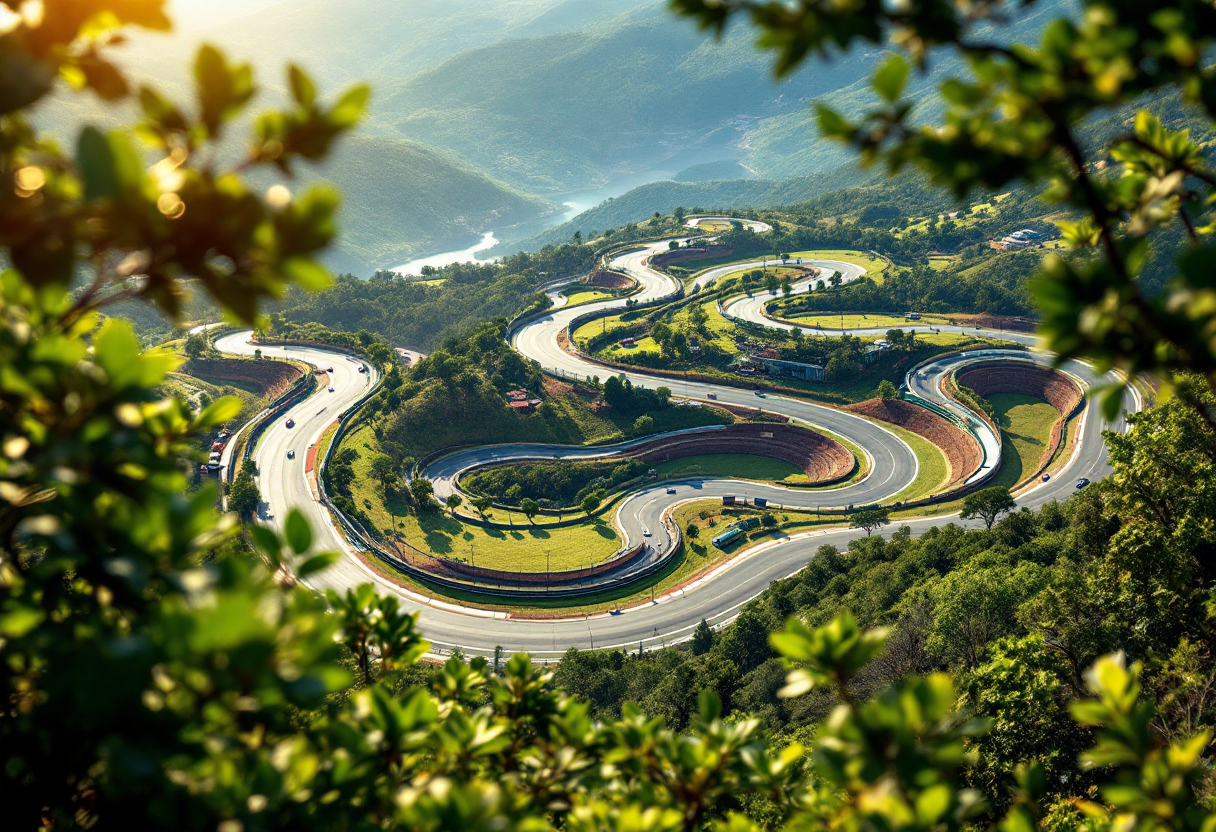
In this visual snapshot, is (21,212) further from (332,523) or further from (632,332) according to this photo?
(632,332)

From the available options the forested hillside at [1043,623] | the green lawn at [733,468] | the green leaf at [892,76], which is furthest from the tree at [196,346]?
the green leaf at [892,76]

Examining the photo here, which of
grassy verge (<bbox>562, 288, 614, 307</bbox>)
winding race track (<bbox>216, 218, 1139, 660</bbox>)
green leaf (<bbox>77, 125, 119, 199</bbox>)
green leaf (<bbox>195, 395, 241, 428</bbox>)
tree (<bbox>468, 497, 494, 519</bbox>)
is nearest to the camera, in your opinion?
green leaf (<bbox>77, 125, 119, 199</bbox>)

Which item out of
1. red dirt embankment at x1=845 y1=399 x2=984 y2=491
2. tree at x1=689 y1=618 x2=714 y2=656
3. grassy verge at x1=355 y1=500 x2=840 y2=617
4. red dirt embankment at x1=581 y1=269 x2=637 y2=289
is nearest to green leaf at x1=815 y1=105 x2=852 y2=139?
tree at x1=689 y1=618 x2=714 y2=656

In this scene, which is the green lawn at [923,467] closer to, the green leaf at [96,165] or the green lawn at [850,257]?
the green lawn at [850,257]

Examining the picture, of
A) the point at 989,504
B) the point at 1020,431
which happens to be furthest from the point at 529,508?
the point at 1020,431

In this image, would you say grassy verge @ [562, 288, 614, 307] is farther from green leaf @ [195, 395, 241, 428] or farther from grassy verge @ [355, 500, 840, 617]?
green leaf @ [195, 395, 241, 428]

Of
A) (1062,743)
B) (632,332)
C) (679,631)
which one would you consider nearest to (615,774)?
(1062,743)
